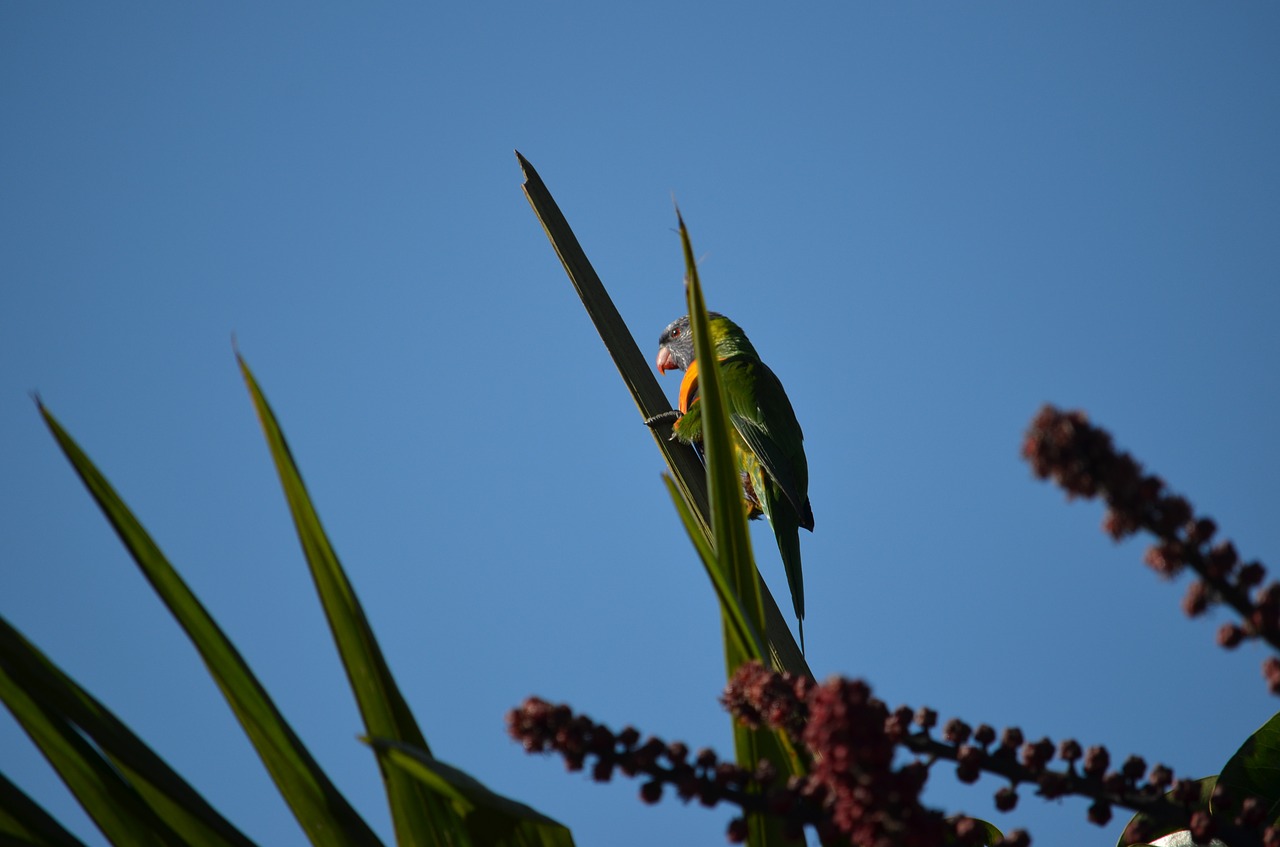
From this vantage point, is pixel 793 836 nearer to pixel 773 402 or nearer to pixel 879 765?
pixel 879 765

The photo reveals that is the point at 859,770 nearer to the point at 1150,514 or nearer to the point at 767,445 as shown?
the point at 1150,514

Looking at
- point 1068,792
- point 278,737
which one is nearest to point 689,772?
point 1068,792

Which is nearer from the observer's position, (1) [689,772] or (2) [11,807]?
(1) [689,772]

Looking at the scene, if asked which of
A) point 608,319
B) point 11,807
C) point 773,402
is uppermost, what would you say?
point 773,402

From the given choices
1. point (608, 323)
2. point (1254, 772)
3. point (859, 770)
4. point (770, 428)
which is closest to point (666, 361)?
point (770, 428)

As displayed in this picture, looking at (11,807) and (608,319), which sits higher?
(608,319)
